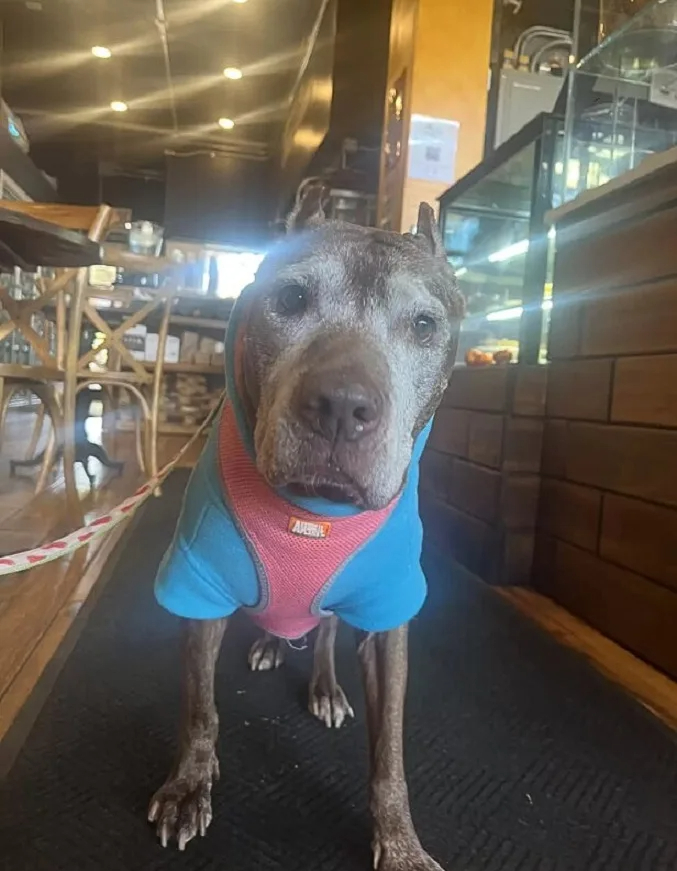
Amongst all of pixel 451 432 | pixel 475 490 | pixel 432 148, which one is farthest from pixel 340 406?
pixel 432 148

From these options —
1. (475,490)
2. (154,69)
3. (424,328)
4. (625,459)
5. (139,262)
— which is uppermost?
(154,69)

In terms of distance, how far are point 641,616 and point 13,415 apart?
23.6ft

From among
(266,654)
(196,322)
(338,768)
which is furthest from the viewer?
(196,322)

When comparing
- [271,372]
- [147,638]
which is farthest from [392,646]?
[147,638]

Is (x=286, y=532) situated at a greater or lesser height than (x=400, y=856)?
greater

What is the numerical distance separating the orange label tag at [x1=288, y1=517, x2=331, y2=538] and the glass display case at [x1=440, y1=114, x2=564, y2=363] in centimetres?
157

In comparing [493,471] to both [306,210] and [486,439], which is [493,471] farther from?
[306,210]

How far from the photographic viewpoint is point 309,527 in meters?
1.09

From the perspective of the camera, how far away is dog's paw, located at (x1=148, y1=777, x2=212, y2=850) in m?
1.06

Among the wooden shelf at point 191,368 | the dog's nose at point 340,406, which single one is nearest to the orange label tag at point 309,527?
the dog's nose at point 340,406

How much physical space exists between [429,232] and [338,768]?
0.90 m

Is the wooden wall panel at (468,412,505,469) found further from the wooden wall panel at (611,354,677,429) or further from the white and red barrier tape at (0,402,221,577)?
the white and red barrier tape at (0,402,221,577)

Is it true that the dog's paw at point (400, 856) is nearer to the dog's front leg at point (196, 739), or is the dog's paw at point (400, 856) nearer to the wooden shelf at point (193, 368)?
the dog's front leg at point (196, 739)

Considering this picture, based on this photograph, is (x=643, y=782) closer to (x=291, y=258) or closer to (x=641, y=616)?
(x=641, y=616)
